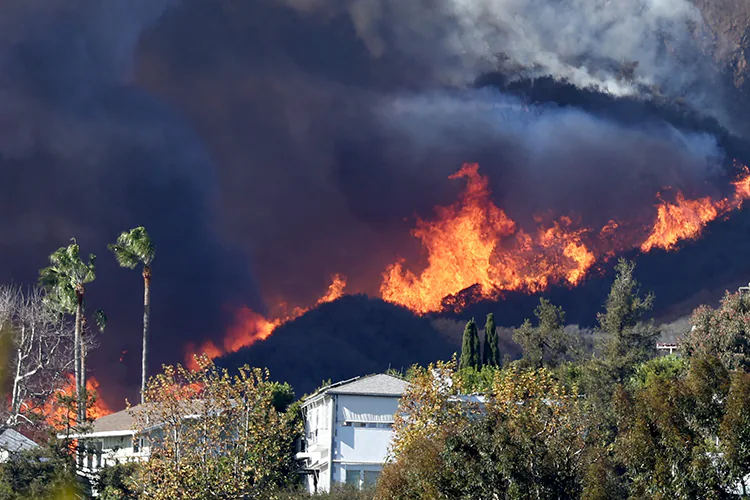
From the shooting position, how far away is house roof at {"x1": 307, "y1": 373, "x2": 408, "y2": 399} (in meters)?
68.4

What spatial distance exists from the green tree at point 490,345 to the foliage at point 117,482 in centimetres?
5037

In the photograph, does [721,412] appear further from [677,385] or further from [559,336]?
[559,336]

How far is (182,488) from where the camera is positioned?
46.3 metres

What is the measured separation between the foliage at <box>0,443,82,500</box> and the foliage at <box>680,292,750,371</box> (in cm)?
3677

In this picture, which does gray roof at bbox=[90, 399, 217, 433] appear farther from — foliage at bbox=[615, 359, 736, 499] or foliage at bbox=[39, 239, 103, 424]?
foliage at bbox=[615, 359, 736, 499]

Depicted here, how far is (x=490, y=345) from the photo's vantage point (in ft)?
325

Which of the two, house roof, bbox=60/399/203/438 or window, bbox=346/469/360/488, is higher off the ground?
house roof, bbox=60/399/203/438

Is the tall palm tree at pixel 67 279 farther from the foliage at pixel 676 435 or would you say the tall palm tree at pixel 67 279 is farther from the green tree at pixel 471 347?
the foliage at pixel 676 435

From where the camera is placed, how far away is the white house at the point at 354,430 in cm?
6756

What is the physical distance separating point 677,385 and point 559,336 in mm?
52568

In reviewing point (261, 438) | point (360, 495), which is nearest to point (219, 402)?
point (261, 438)

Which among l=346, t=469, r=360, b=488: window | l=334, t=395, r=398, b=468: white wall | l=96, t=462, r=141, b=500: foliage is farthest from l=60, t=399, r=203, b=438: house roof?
l=96, t=462, r=141, b=500: foliage

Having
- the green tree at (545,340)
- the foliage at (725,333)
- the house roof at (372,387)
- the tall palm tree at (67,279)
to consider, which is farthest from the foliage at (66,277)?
the foliage at (725,333)

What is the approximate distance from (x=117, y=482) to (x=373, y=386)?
2156 centimetres
